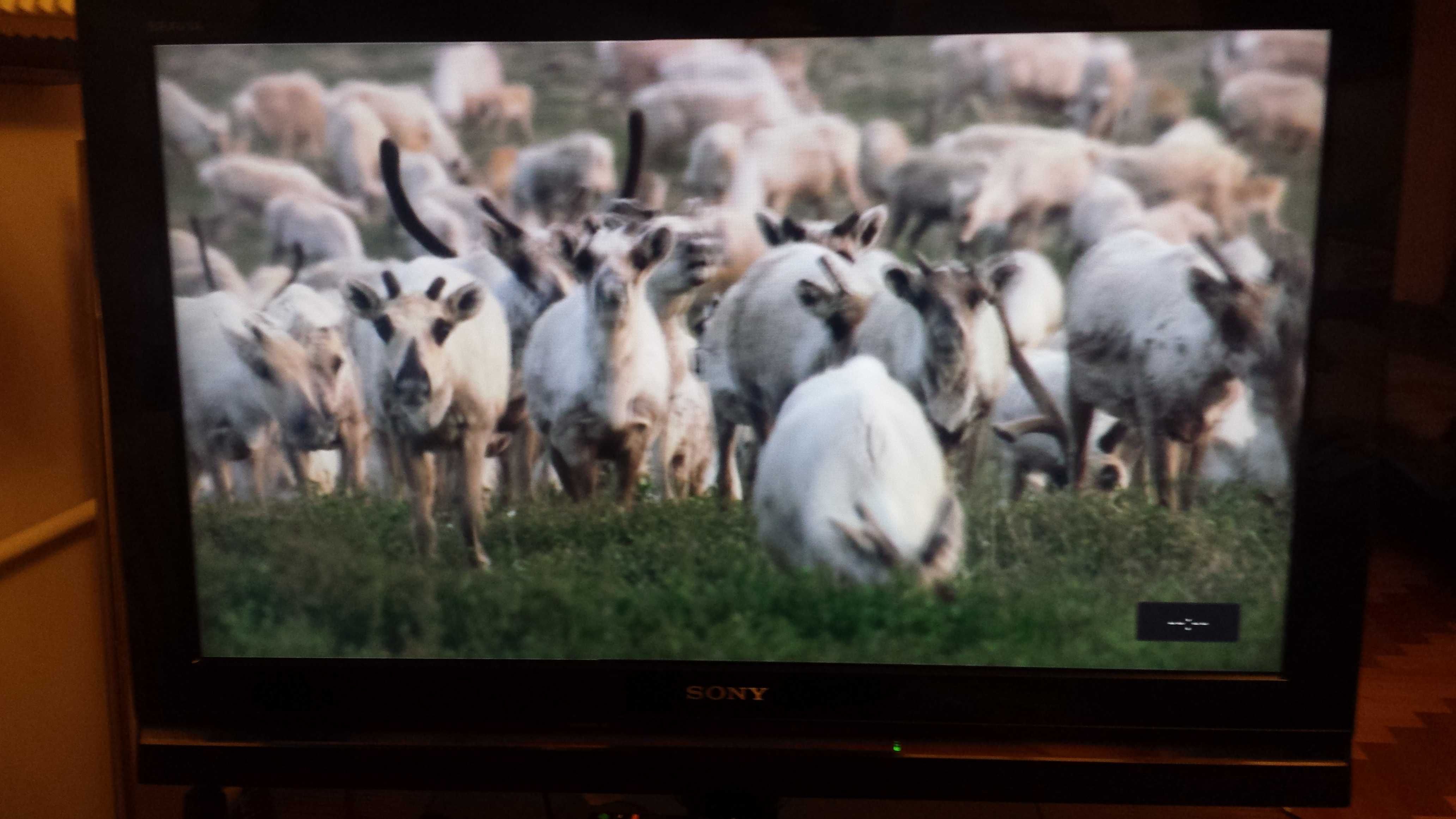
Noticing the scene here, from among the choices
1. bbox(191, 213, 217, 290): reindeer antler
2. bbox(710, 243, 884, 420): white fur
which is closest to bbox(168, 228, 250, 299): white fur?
bbox(191, 213, 217, 290): reindeer antler

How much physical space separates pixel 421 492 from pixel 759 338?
1.19ft

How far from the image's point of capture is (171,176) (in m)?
1.00

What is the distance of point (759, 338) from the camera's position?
100 cm

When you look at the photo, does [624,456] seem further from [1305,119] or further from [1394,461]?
[1394,461]

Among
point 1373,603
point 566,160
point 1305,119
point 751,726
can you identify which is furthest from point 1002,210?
point 1373,603

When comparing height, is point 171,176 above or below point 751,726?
above

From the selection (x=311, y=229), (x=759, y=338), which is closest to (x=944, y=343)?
(x=759, y=338)

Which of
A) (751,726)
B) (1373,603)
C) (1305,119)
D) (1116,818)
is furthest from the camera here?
(1373,603)

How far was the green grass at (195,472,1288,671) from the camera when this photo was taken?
1.01 metres

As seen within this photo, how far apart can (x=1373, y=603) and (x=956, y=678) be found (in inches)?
41.3

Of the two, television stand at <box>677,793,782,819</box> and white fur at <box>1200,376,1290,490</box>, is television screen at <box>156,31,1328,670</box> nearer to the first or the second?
white fur at <box>1200,376,1290,490</box>

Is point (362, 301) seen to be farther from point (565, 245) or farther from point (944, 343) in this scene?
point (944, 343)

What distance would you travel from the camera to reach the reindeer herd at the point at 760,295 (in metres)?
0.96

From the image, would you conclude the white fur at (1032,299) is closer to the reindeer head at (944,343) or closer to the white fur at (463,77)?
the reindeer head at (944,343)
